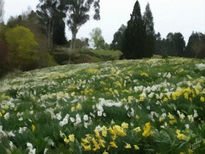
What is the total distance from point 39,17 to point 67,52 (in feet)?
57.7

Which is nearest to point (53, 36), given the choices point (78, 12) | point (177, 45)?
point (78, 12)

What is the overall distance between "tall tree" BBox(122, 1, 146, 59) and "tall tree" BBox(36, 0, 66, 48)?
61.7 feet

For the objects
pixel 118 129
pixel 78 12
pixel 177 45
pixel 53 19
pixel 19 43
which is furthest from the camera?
pixel 177 45

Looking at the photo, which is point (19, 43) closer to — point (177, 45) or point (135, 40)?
point (135, 40)

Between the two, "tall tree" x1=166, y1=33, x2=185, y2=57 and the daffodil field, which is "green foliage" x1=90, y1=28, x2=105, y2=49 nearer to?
"tall tree" x1=166, y1=33, x2=185, y2=57

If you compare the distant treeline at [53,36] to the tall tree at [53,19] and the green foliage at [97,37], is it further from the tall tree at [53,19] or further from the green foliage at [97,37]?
the green foliage at [97,37]

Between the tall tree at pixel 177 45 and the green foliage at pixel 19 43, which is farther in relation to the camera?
the tall tree at pixel 177 45

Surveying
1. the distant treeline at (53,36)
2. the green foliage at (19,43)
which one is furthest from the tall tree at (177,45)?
the green foliage at (19,43)

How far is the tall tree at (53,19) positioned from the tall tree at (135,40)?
18.8 meters

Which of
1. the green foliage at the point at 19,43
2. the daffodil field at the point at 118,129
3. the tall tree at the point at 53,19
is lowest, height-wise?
the daffodil field at the point at 118,129

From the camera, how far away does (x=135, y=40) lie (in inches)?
2208

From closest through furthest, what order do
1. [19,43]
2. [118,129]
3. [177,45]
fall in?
[118,129] → [19,43] → [177,45]

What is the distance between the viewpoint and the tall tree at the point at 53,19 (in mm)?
66469

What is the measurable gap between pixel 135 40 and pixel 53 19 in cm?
3006
